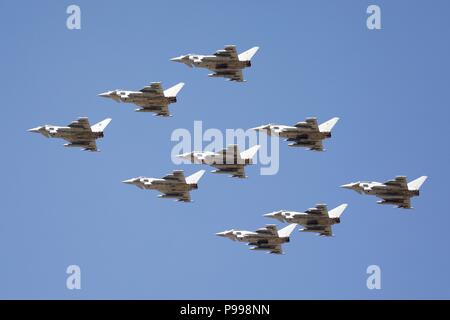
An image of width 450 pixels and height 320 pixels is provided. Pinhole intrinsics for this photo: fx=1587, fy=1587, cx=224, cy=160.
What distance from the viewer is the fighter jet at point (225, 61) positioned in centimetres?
18588

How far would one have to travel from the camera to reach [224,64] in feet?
613

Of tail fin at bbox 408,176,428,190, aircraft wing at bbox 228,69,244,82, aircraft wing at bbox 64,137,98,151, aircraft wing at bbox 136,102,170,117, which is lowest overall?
tail fin at bbox 408,176,428,190

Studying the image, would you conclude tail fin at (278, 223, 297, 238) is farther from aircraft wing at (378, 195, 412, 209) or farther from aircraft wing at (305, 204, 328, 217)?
aircraft wing at (378, 195, 412, 209)

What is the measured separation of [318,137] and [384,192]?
1013 cm

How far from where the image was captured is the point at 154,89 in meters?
187

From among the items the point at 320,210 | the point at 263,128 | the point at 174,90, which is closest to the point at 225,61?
the point at 174,90

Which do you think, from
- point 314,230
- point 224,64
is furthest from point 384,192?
point 224,64

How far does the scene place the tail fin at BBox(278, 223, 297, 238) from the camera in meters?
187

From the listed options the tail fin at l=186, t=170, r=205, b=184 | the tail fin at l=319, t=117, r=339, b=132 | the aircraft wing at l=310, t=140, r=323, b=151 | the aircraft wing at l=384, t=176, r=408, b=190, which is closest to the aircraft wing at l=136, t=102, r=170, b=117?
the tail fin at l=186, t=170, r=205, b=184

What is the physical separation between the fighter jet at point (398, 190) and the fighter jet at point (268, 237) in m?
10.8

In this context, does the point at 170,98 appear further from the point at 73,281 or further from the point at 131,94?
the point at 73,281

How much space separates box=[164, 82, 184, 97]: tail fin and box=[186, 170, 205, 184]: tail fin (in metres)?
9.64

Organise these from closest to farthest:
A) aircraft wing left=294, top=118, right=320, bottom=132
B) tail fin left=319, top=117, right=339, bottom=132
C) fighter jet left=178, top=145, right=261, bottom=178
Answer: fighter jet left=178, top=145, right=261, bottom=178 < aircraft wing left=294, top=118, right=320, bottom=132 < tail fin left=319, top=117, right=339, bottom=132

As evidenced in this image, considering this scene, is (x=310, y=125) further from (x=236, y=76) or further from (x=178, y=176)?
(x=178, y=176)
